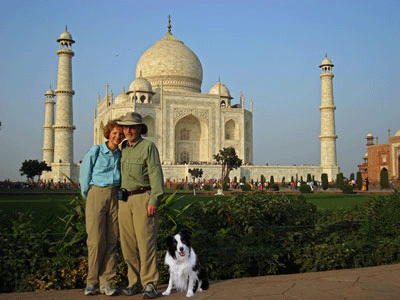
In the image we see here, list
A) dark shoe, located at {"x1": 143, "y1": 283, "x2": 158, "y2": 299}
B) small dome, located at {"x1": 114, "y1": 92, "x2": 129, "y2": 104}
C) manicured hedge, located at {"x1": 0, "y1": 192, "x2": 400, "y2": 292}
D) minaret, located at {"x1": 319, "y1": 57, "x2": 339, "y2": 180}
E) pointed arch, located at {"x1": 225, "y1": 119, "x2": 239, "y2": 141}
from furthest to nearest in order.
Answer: pointed arch, located at {"x1": 225, "y1": 119, "x2": 239, "y2": 141} < small dome, located at {"x1": 114, "y1": 92, "x2": 129, "y2": 104} < minaret, located at {"x1": 319, "y1": 57, "x2": 339, "y2": 180} < manicured hedge, located at {"x1": 0, "y1": 192, "x2": 400, "y2": 292} < dark shoe, located at {"x1": 143, "y1": 283, "x2": 158, "y2": 299}

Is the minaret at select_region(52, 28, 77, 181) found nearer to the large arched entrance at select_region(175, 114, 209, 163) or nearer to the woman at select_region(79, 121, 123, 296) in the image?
the large arched entrance at select_region(175, 114, 209, 163)

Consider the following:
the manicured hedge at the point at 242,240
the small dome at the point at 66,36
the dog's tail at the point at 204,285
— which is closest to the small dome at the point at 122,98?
the small dome at the point at 66,36

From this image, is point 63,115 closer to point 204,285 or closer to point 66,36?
point 66,36

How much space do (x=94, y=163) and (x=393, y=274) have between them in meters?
2.47

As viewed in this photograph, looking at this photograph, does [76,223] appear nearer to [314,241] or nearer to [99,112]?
[314,241]

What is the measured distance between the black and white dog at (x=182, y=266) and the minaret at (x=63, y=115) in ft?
82.6

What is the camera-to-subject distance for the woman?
3.36 metres

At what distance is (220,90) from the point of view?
34.9 m

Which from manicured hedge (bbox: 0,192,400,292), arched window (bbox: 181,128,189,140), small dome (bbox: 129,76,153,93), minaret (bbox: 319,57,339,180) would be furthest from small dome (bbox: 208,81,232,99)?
manicured hedge (bbox: 0,192,400,292)

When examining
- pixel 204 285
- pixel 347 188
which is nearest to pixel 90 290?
pixel 204 285

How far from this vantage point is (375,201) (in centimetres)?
539

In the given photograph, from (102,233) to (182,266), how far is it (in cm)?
63

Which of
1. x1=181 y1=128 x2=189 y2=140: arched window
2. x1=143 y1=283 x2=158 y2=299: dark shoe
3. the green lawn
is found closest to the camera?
x1=143 y1=283 x2=158 y2=299: dark shoe

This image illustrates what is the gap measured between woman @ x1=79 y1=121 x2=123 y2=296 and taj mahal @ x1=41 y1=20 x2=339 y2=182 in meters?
24.8
